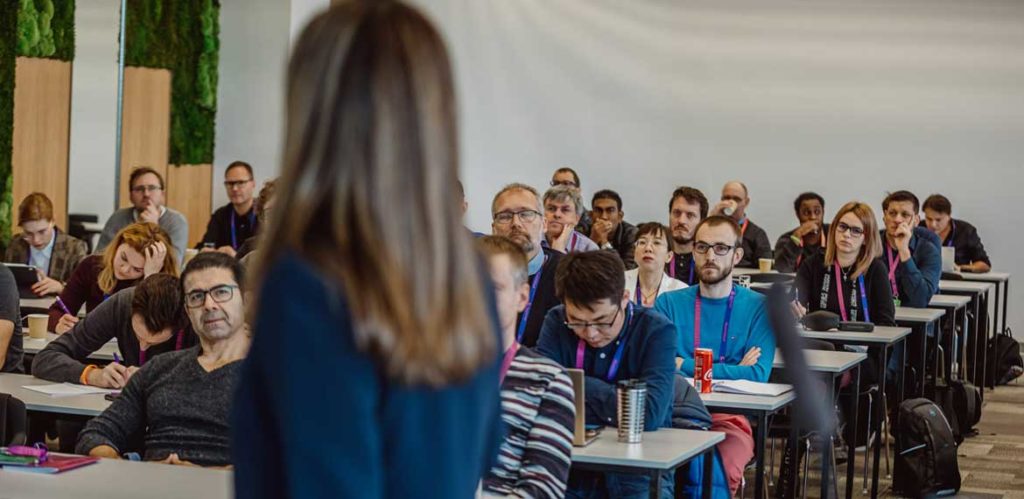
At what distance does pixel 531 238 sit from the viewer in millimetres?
5887

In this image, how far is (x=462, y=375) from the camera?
119 cm

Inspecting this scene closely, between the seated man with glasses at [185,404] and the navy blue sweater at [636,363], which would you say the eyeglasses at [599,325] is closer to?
the navy blue sweater at [636,363]

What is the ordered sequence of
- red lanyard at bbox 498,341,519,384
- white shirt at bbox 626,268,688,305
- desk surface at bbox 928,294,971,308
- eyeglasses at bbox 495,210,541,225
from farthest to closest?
1. desk surface at bbox 928,294,971,308
2. white shirt at bbox 626,268,688,305
3. eyeglasses at bbox 495,210,541,225
4. red lanyard at bbox 498,341,519,384

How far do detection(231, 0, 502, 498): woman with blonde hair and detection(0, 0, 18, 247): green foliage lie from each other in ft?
30.8

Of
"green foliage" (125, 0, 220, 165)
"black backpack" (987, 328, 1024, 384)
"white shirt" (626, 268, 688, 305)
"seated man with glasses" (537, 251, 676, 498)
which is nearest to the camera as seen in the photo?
"seated man with glasses" (537, 251, 676, 498)

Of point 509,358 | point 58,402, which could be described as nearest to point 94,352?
point 58,402

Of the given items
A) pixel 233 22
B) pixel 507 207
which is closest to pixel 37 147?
pixel 233 22

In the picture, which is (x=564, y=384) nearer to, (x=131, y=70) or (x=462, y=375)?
(x=462, y=375)

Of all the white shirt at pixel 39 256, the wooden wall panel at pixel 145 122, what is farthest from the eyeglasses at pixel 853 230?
the wooden wall panel at pixel 145 122

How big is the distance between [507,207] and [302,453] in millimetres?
4805

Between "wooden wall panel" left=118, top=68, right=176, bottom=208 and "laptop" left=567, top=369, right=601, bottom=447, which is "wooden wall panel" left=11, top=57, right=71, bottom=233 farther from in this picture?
"laptop" left=567, top=369, right=601, bottom=447

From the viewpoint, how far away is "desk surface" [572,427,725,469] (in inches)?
143

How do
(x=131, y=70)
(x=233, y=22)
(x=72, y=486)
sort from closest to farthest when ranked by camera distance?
(x=72, y=486) → (x=131, y=70) → (x=233, y=22)

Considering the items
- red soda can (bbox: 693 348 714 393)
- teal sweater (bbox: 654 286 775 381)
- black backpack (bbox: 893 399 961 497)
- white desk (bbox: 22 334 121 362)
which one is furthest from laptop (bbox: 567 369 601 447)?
black backpack (bbox: 893 399 961 497)
